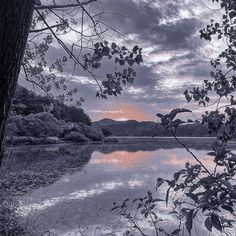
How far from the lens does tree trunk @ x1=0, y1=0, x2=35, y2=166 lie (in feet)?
8.35

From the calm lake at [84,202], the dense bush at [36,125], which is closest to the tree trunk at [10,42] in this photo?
the calm lake at [84,202]

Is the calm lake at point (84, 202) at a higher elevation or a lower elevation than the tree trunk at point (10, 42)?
lower

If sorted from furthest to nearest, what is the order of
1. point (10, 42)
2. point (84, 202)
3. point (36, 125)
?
point (36, 125)
point (84, 202)
point (10, 42)

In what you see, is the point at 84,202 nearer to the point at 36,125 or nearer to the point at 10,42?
the point at 10,42

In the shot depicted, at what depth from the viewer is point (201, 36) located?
516 centimetres

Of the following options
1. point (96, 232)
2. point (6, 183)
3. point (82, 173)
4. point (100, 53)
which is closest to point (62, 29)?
point (100, 53)

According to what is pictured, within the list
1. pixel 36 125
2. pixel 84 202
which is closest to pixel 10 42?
pixel 84 202

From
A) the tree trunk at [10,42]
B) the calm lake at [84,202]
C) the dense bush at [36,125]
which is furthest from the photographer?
the dense bush at [36,125]

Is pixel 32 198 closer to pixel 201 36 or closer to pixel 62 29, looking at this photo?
pixel 62 29

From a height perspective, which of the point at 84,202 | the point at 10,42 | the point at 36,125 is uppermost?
the point at 10,42

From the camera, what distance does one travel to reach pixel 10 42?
8.44ft

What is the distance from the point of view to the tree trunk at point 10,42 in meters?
2.54

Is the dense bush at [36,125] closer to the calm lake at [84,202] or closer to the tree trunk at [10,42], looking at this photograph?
the calm lake at [84,202]

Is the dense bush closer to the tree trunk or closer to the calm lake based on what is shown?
the calm lake
